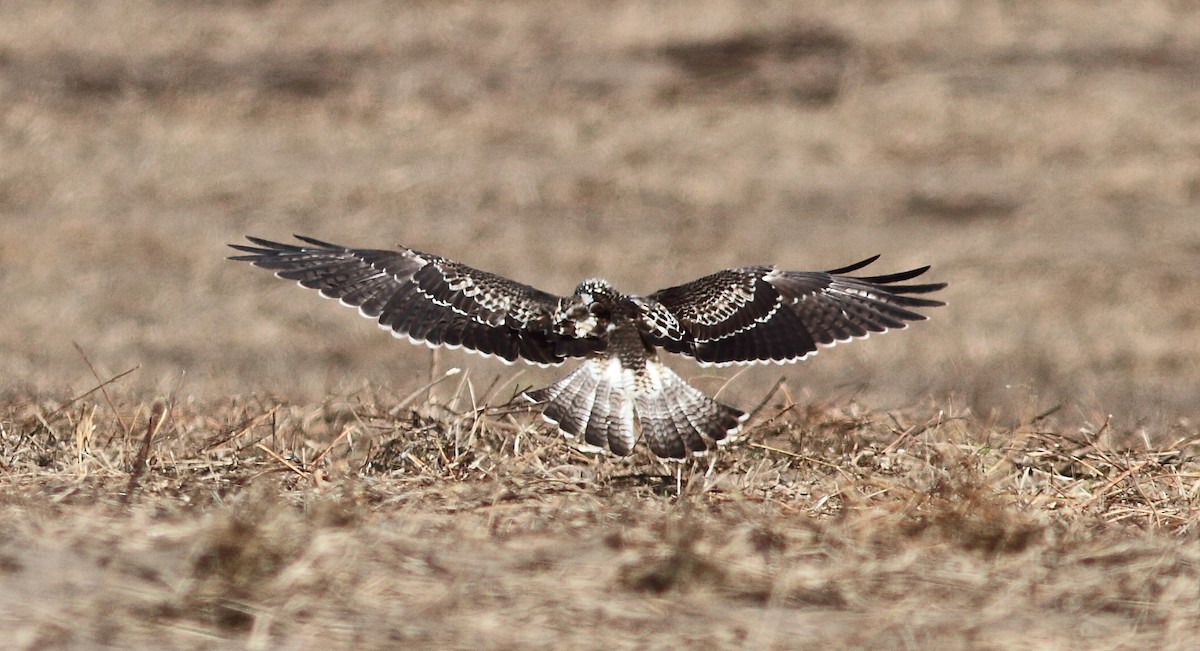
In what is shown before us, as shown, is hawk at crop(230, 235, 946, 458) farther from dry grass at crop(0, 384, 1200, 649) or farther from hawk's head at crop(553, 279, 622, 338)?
dry grass at crop(0, 384, 1200, 649)

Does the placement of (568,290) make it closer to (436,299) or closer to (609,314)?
(436,299)

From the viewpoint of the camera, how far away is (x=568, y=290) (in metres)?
12.4

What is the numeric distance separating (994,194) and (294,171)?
6.11 m

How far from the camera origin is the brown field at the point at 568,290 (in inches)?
146

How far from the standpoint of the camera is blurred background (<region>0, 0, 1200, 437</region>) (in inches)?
459

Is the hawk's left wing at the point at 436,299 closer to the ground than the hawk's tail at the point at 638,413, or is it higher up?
higher up

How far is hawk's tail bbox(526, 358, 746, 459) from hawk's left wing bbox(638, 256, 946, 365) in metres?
0.41

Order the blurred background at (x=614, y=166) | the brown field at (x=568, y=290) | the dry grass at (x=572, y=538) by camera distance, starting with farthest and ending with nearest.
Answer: the blurred background at (x=614, y=166) < the brown field at (x=568, y=290) < the dry grass at (x=572, y=538)

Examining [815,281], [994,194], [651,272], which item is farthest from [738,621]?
[994,194]

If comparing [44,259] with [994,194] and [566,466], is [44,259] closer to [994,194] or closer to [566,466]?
[994,194]

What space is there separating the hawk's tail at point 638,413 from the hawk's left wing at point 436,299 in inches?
14.0

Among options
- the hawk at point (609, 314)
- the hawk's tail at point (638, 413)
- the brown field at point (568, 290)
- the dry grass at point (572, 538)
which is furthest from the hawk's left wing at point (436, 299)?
the dry grass at point (572, 538)

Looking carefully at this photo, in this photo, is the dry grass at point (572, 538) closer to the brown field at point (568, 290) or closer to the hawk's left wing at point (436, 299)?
Result: the brown field at point (568, 290)

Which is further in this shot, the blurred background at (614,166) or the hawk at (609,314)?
the blurred background at (614,166)
